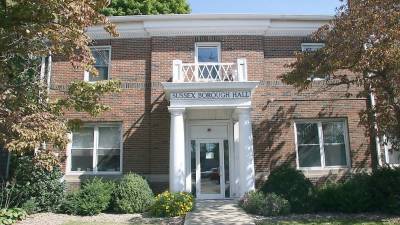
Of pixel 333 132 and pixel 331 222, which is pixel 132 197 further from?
pixel 333 132

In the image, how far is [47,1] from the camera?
385 inches

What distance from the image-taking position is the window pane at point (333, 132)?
18.1 m

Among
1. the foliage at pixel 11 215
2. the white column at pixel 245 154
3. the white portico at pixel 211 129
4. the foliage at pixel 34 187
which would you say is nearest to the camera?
the foliage at pixel 11 215

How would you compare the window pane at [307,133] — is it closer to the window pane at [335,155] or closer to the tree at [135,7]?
the window pane at [335,155]

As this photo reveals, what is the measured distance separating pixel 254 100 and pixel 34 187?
910 centimetres

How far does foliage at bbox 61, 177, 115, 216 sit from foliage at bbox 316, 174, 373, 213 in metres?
7.38

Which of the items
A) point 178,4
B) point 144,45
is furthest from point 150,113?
point 178,4

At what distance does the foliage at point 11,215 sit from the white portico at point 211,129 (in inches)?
198

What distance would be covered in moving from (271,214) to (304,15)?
28.5ft

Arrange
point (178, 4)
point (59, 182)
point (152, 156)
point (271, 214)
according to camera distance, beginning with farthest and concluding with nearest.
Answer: point (178, 4) → point (152, 156) → point (59, 182) → point (271, 214)

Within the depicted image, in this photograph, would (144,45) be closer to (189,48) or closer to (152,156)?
(189,48)

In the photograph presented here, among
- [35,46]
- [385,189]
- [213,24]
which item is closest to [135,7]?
[213,24]

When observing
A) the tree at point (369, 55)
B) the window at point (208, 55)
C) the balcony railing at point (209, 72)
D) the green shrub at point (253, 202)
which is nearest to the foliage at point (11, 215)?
the balcony railing at point (209, 72)

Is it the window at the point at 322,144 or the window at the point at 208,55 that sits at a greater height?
the window at the point at 208,55
